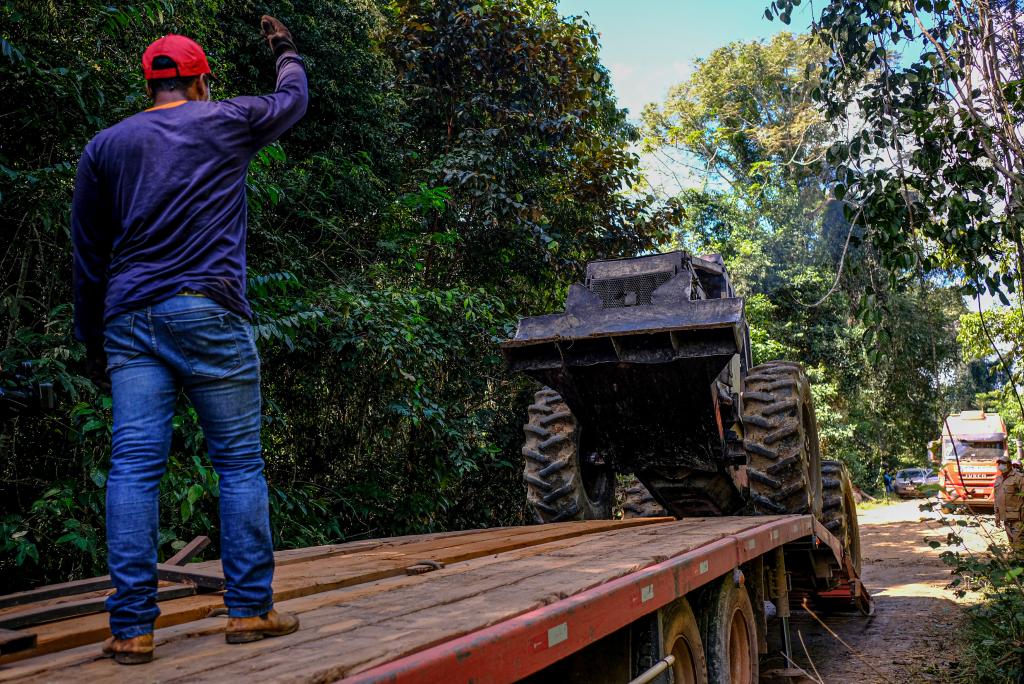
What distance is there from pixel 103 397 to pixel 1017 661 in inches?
264

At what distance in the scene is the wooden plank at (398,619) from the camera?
2066 millimetres

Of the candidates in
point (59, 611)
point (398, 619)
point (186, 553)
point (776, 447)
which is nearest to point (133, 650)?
point (398, 619)

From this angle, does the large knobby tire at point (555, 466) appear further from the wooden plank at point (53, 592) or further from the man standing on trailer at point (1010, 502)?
the man standing on trailer at point (1010, 502)

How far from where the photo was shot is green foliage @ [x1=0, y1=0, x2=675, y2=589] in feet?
18.3

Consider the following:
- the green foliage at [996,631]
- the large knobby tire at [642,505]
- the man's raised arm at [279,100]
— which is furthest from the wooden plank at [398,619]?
the large knobby tire at [642,505]

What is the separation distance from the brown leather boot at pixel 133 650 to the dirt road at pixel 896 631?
5864 millimetres

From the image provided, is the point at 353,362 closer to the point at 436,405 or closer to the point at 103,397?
the point at 436,405

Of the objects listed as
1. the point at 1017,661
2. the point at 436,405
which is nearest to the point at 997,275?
the point at 1017,661

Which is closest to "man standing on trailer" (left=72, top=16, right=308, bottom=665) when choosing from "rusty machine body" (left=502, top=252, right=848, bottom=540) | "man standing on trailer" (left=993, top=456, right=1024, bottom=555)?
"rusty machine body" (left=502, top=252, right=848, bottom=540)

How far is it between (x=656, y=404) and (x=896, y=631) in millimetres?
4207

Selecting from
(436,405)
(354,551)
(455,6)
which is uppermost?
(455,6)

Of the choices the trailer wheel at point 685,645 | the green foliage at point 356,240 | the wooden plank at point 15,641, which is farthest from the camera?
the green foliage at point 356,240

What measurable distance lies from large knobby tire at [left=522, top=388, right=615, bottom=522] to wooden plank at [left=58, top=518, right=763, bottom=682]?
2950mm

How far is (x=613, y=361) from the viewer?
6672mm
